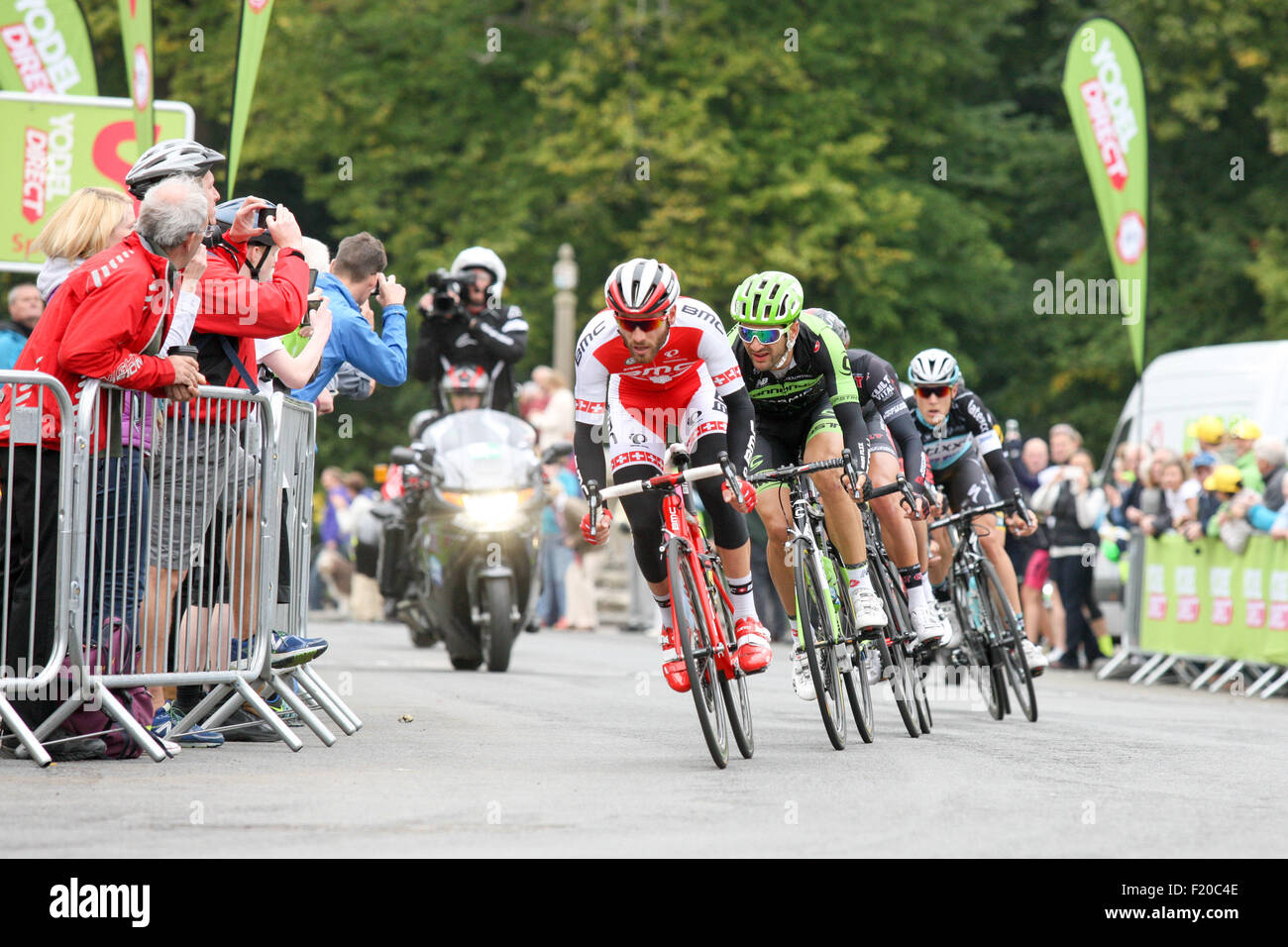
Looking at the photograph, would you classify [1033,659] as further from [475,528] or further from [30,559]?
[30,559]

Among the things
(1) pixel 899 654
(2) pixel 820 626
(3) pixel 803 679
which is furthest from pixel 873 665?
(2) pixel 820 626

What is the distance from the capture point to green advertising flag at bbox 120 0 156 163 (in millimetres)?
14422

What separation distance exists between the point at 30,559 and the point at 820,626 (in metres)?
3.46

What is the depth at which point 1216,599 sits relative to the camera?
16.8 m

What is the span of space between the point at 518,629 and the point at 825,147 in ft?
66.3

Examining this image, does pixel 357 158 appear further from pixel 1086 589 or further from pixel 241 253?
pixel 241 253

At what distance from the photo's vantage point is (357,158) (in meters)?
35.5

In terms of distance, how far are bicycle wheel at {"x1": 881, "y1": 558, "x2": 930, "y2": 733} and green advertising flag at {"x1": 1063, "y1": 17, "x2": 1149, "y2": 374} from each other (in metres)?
9.14

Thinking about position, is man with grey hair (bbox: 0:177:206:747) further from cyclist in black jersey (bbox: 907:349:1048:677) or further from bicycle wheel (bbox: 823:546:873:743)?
cyclist in black jersey (bbox: 907:349:1048:677)

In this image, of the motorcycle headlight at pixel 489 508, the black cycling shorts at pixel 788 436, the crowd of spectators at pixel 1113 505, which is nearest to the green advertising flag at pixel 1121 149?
the crowd of spectators at pixel 1113 505

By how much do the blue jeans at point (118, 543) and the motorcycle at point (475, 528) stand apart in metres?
6.00

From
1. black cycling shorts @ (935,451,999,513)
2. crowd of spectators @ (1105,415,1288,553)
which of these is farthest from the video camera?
crowd of spectators @ (1105,415,1288,553)
